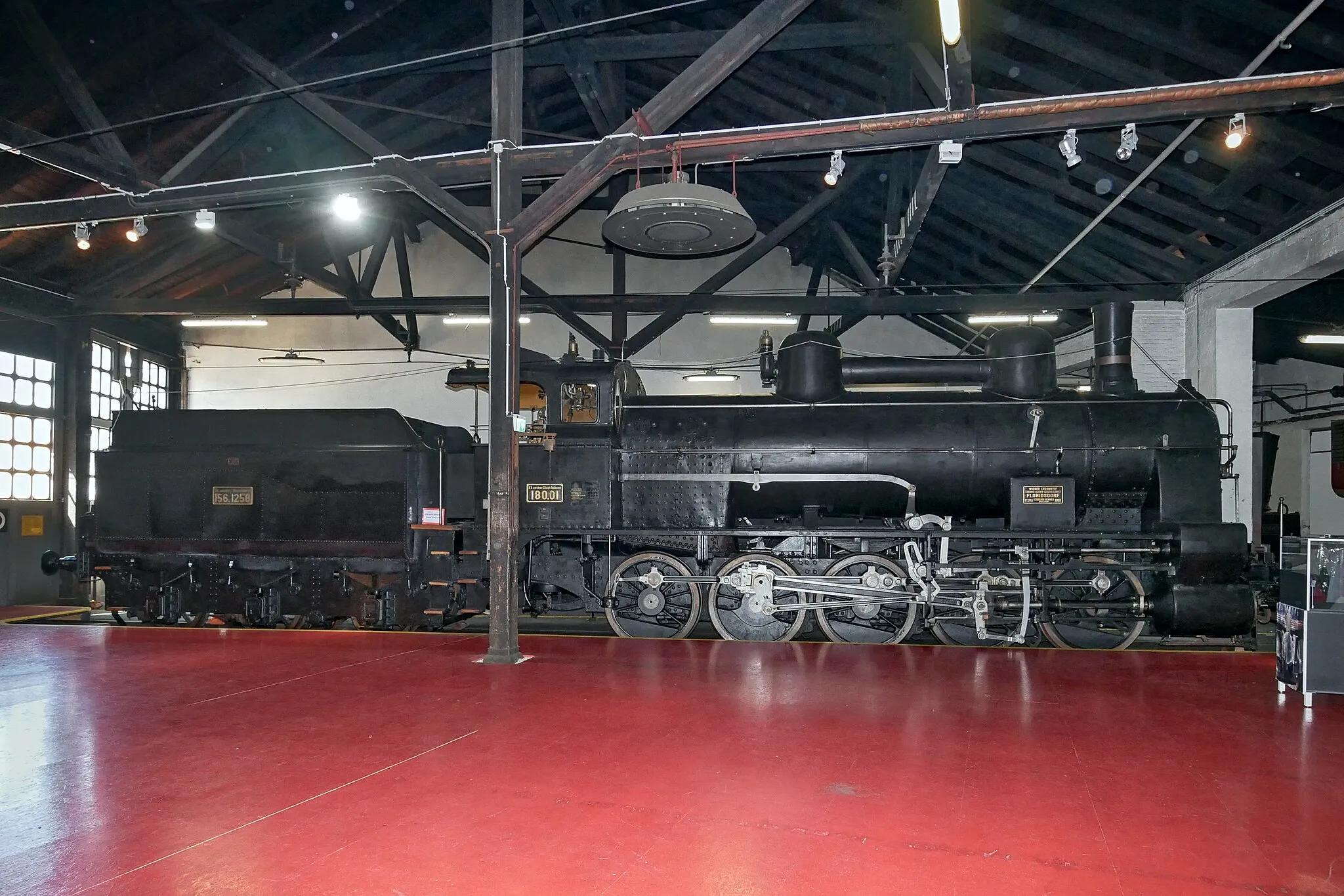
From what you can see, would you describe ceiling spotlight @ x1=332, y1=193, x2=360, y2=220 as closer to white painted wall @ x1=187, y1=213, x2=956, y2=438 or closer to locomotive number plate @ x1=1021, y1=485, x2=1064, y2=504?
locomotive number plate @ x1=1021, y1=485, x2=1064, y2=504

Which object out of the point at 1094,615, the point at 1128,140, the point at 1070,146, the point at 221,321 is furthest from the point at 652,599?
the point at 221,321

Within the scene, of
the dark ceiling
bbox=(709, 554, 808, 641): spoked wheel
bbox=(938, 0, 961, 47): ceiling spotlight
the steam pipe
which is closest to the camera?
bbox=(938, 0, 961, 47): ceiling spotlight

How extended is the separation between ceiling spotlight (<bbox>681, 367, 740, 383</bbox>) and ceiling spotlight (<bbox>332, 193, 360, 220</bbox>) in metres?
8.31

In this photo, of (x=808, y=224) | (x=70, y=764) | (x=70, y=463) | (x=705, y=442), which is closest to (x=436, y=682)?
(x=70, y=764)

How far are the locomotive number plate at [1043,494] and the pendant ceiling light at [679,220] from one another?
3.62 metres

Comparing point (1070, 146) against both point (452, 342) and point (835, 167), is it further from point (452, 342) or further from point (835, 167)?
point (452, 342)

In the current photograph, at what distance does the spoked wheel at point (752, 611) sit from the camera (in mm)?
7578


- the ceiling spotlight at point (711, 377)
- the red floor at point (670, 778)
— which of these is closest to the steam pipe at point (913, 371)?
the red floor at point (670, 778)

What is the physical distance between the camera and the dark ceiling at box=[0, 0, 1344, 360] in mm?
7098

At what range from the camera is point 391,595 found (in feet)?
27.4

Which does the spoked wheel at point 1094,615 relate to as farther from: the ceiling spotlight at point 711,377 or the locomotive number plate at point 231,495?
the ceiling spotlight at point 711,377

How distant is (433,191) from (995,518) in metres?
6.04

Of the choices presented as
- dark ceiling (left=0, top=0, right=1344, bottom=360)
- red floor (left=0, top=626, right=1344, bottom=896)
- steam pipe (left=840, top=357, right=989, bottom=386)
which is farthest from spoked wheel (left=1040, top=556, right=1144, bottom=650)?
dark ceiling (left=0, top=0, right=1344, bottom=360)

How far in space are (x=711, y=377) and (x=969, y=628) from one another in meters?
9.00
